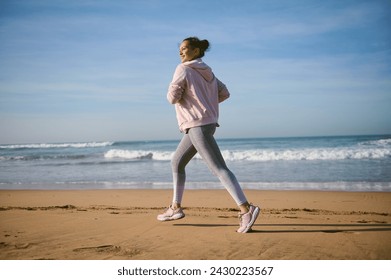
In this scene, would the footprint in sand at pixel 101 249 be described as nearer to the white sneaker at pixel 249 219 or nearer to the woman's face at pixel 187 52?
the white sneaker at pixel 249 219

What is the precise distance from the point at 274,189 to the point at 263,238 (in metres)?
3.88

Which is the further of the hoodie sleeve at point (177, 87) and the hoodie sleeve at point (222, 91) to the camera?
the hoodie sleeve at point (222, 91)

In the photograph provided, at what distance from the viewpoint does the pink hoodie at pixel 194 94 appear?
2951mm

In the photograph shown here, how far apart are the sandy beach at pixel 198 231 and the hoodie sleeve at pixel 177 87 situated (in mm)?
1158

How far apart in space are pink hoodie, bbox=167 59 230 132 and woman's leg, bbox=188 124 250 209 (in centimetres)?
8

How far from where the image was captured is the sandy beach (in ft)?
8.34

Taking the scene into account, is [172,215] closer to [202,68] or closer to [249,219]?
[249,219]

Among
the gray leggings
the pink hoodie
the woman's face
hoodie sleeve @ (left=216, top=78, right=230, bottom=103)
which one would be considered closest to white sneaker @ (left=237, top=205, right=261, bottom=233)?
the gray leggings

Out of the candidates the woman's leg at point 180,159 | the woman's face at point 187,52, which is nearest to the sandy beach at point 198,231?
the woman's leg at point 180,159

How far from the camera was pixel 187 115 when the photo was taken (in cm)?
306

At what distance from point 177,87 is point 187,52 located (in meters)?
0.37

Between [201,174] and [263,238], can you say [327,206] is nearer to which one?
[263,238]

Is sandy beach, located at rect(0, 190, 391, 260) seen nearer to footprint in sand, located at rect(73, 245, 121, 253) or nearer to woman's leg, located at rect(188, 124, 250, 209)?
footprint in sand, located at rect(73, 245, 121, 253)
